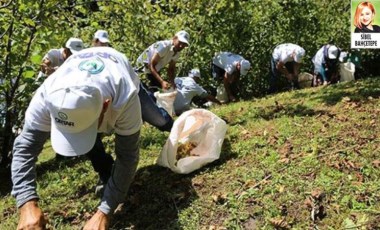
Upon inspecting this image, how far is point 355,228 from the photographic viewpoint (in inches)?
113

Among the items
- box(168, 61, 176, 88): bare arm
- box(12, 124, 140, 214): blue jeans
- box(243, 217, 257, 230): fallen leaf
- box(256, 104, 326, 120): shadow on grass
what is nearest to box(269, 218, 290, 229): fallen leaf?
box(243, 217, 257, 230): fallen leaf

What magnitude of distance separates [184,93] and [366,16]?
117 inches

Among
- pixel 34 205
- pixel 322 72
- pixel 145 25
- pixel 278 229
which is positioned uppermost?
pixel 145 25

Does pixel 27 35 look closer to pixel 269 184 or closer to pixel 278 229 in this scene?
pixel 269 184

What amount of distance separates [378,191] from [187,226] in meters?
1.23

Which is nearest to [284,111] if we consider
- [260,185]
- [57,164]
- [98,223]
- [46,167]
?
[260,185]

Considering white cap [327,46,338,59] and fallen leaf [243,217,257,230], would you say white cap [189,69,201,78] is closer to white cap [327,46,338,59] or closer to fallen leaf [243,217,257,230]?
white cap [327,46,338,59]

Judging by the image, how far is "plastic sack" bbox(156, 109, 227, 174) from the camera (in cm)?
381

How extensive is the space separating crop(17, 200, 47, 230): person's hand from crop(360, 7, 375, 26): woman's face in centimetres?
615

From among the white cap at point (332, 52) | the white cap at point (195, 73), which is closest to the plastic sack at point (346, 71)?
the white cap at point (332, 52)

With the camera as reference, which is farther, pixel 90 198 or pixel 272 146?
pixel 272 146

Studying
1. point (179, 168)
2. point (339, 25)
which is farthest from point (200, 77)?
point (179, 168)

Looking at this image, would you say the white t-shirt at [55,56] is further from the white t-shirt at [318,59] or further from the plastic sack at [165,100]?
the white t-shirt at [318,59]

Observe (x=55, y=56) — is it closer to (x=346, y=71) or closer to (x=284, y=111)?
(x=284, y=111)
